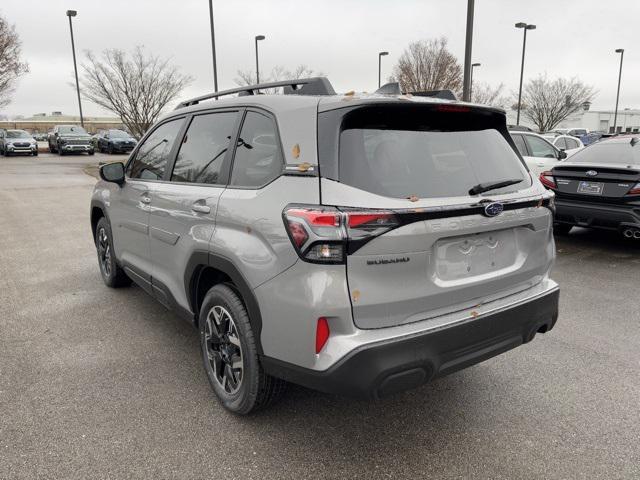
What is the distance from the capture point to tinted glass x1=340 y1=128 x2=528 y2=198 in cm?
239

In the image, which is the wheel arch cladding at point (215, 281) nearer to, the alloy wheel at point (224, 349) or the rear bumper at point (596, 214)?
the alloy wheel at point (224, 349)

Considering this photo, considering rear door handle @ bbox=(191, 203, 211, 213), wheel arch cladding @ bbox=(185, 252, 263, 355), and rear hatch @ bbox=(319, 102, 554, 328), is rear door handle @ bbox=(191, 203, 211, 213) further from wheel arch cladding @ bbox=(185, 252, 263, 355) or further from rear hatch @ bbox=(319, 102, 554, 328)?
rear hatch @ bbox=(319, 102, 554, 328)

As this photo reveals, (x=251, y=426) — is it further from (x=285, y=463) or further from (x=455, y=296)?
(x=455, y=296)

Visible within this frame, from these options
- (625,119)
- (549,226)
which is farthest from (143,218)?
(625,119)

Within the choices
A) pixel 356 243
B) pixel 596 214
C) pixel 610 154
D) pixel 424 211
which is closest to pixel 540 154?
pixel 610 154

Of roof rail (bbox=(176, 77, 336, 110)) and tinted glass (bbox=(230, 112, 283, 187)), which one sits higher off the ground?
roof rail (bbox=(176, 77, 336, 110))

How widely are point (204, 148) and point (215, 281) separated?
0.88 metres

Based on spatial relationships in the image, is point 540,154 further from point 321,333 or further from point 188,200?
point 321,333

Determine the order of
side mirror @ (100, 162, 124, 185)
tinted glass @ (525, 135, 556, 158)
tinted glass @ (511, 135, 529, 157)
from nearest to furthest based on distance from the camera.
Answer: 1. side mirror @ (100, 162, 124, 185)
2. tinted glass @ (511, 135, 529, 157)
3. tinted glass @ (525, 135, 556, 158)

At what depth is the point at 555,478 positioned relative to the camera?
2457mm

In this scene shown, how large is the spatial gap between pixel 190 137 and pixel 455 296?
6.93 feet

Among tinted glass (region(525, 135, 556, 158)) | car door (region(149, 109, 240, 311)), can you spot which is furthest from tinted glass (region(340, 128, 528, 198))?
tinted glass (region(525, 135, 556, 158))

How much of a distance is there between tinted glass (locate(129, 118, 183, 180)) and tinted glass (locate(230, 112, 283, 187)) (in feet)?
3.33

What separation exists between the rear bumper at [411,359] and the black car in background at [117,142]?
98.2 ft
